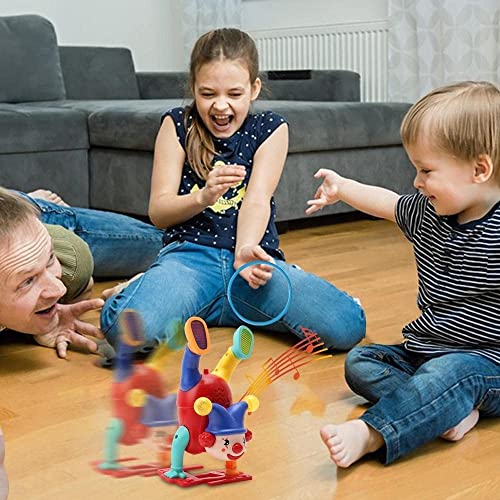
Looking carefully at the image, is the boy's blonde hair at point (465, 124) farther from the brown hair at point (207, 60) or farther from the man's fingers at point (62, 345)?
the man's fingers at point (62, 345)

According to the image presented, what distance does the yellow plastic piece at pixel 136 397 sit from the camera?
1.10m

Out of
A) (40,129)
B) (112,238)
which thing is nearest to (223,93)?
(112,238)

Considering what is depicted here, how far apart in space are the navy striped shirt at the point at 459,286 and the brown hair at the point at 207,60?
60 centimetres

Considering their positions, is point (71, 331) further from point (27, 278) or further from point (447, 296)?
point (447, 296)

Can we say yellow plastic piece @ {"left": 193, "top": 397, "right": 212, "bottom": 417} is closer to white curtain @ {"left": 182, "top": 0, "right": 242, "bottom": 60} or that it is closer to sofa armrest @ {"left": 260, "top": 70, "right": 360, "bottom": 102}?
sofa armrest @ {"left": 260, "top": 70, "right": 360, "bottom": 102}

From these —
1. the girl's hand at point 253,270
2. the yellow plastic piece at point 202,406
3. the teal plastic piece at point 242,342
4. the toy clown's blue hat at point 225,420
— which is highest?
the teal plastic piece at point 242,342

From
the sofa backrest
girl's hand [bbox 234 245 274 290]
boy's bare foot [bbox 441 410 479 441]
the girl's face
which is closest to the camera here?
boy's bare foot [bbox 441 410 479 441]

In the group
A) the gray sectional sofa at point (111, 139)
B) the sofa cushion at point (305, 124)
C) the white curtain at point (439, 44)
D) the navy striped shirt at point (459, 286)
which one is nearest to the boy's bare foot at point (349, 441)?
the navy striped shirt at point (459, 286)

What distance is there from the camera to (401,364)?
145 centimetres

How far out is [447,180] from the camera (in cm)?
133

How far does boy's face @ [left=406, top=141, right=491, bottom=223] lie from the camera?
1330mm

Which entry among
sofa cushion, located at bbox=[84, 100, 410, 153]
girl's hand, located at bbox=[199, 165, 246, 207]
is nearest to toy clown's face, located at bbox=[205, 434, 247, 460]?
girl's hand, located at bbox=[199, 165, 246, 207]

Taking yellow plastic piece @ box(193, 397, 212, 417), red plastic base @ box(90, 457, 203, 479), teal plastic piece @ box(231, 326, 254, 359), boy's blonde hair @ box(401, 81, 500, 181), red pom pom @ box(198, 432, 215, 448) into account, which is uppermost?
boy's blonde hair @ box(401, 81, 500, 181)

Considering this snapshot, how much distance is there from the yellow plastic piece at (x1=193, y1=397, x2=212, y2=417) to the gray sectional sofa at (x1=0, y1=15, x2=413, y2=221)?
5.89 ft
